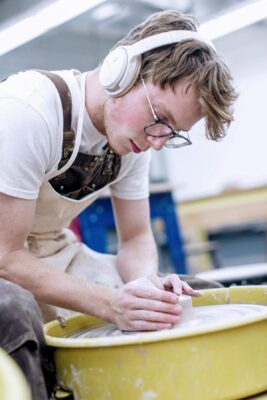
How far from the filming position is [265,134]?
5879 millimetres

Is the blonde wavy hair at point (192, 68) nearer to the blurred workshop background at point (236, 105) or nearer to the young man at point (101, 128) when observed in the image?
the young man at point (101, 128)

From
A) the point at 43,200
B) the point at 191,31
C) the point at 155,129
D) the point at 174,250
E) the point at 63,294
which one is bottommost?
the point at 174,250

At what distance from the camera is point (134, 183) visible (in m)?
1.51

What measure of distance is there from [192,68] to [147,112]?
12 centimetres

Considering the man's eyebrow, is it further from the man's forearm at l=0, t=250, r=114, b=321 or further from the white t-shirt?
the man's forearm at l=0, t=250, r=114, b=321

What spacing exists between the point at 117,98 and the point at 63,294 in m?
0.41

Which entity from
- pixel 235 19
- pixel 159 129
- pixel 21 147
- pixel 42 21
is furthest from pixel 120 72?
pixel 235 19

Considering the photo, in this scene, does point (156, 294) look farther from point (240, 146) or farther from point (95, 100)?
point (240, 146)

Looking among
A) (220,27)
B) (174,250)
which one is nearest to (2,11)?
(220,27)

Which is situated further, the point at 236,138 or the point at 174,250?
the point at 236,138

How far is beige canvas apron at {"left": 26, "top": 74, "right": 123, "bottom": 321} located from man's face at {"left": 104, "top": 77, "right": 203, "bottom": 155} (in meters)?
0.09

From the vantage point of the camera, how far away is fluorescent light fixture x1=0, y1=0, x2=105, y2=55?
3.90m

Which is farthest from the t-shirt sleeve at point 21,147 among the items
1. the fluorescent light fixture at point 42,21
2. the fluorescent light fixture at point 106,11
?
the fluorescent light fixture at point 106,11

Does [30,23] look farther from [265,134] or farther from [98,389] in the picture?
[98,389]
